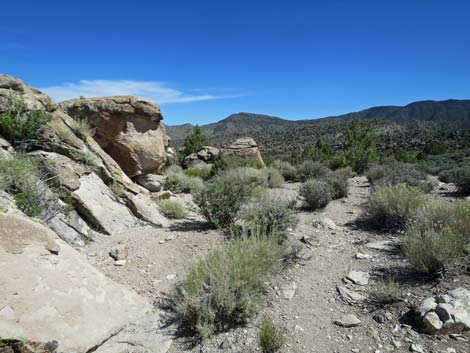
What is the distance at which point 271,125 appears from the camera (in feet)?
325

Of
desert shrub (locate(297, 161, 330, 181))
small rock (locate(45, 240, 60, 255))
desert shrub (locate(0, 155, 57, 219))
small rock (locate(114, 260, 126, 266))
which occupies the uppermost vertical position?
desert shrub (locate(0, 155, 57, 219))

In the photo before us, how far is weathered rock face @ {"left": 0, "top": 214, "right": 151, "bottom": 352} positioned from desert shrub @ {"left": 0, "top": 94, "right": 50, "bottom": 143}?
3395 millimetres

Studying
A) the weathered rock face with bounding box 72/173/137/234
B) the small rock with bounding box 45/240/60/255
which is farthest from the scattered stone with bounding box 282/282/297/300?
the weathered rock face with bounding box 72/173/137/234

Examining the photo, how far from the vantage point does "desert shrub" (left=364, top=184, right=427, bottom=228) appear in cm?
571

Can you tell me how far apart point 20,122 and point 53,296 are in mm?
4689

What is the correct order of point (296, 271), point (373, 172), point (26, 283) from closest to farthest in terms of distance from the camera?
point (26, 283), point (296, 271), point (373, 172)

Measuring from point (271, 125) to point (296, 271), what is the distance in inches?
3829

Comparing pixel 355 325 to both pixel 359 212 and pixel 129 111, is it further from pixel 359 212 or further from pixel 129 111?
pixel 129 111

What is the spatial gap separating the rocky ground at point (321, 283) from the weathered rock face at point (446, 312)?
84 mm

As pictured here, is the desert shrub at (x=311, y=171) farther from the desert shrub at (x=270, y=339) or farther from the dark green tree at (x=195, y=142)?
the desert shrub at (x=270, y=339)

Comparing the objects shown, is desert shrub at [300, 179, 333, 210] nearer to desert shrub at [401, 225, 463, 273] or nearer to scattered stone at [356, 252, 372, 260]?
scattered stone at [356, 252, 372, 260]

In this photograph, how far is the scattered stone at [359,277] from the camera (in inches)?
151

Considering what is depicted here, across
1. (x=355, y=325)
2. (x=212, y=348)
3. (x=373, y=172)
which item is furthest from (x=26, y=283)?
(x=373, y=172)

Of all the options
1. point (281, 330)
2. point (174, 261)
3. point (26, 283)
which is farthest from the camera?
point (174, 261)
